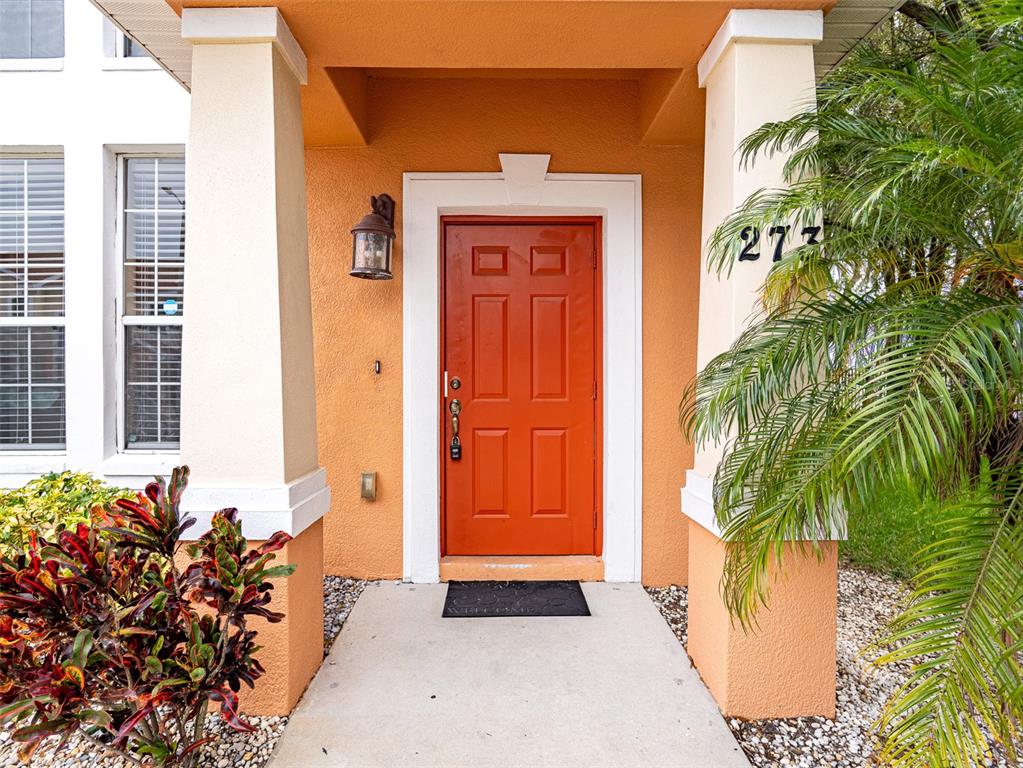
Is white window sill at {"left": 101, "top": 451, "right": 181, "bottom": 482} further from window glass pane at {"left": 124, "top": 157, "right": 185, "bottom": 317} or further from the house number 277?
the house number 277

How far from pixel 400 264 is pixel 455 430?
3.49ft

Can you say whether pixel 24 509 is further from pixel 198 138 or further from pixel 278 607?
pixel 198 138

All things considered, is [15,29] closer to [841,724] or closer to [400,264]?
[400,264]

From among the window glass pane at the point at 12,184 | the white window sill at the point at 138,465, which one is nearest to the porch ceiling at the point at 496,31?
the window glass pane at the point at 12,184

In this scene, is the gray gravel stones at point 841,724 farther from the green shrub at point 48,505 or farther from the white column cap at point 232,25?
the white column cap at point 232,25

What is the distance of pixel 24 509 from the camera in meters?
2.65

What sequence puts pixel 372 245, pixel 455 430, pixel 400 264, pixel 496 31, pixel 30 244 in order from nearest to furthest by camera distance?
pixel 496 31
pixel 372 245
pixel 400 264
pixel 455 430
pixel 30 244

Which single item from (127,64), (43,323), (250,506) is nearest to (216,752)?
(250,506)

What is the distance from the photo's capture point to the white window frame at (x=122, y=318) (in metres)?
3.69

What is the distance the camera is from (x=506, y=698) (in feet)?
7.51

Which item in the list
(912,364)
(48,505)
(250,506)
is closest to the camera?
(912,364)

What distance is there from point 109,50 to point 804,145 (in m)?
4.22

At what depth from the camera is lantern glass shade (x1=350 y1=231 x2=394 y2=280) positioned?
10.2 ft

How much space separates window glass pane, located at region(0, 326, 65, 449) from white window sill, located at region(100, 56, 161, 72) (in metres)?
1.72
